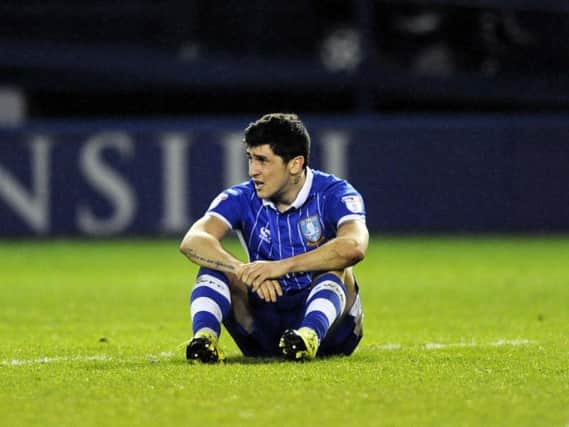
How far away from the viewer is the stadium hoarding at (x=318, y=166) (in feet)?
67.1

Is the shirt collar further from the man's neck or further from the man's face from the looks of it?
the man's face

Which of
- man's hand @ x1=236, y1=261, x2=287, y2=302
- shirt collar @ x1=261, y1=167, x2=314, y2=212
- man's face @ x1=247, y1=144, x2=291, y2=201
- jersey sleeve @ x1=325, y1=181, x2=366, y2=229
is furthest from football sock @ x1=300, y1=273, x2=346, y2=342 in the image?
man's face @ x1=247, y1=144, x2=291, y2=201

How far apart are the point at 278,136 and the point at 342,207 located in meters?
0.51

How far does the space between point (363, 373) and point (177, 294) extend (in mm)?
6127

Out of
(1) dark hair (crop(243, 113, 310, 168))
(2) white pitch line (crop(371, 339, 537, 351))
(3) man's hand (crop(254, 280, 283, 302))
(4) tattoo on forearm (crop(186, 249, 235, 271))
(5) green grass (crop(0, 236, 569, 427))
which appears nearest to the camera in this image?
(5) green grass (crop(0, 236, 569, 427))

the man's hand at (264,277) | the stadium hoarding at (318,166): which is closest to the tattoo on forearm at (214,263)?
the man's hand at (264,277)

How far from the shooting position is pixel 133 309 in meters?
11.4

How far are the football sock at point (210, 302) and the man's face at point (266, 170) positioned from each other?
0.51m

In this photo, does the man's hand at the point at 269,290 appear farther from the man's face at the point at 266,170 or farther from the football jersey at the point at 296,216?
the man's face at the point at 266,170

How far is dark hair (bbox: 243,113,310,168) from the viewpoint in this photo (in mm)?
7410

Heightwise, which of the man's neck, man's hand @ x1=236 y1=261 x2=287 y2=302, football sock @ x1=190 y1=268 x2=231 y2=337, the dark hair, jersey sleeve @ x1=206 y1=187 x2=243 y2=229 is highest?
the dark hair

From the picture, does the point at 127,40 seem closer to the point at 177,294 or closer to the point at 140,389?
the point at 177,294

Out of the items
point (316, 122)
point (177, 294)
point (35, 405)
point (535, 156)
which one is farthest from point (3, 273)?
point (35, 405)

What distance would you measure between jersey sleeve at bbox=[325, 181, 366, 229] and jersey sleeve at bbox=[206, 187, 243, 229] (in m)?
0.48
